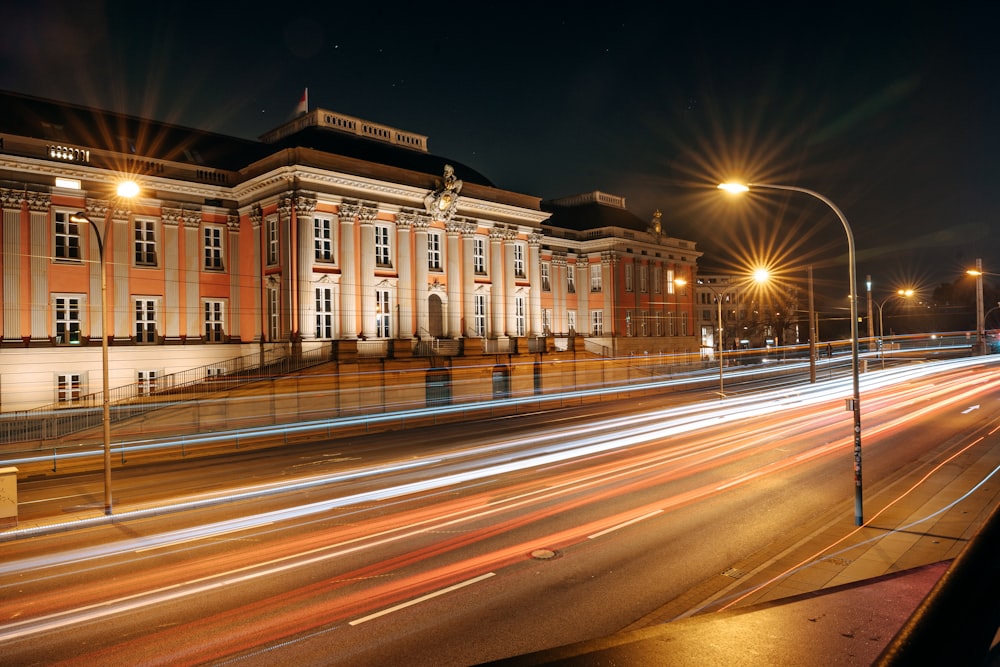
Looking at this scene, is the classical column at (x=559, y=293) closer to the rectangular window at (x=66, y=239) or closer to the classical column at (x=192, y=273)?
the classical column at (x=192, y=273)

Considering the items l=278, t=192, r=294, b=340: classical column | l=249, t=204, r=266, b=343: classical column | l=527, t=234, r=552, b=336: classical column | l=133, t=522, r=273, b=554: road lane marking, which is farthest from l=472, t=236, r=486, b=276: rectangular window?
l=133, t=522, r=273, b=554: road lane marking

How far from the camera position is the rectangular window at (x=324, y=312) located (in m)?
41.8

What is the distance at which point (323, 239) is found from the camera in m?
42.5

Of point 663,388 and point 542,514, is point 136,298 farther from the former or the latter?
point 663,388

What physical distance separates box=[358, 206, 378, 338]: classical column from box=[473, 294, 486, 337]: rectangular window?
10.1 metres

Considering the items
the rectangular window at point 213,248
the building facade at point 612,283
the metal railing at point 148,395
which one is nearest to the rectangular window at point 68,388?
the metal railing at point 148,395

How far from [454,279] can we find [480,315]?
4.25 meters

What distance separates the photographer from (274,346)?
4200cm

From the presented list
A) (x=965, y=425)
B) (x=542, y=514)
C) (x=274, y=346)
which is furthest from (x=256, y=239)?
(x=965, y=425)

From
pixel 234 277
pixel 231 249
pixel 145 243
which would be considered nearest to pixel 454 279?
pixel 234 277

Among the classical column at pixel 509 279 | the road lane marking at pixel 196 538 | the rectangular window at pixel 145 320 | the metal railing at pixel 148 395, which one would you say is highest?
the classical column at pixel 509 279

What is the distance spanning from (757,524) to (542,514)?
518 centimetres

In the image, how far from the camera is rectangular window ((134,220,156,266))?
4022 centimetres

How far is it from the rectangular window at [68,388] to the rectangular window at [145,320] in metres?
4.19
